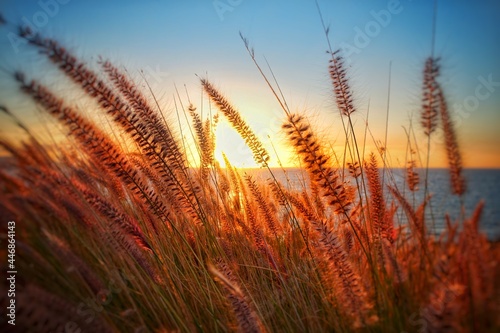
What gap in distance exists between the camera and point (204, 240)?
7.49 feet

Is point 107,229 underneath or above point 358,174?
underneath

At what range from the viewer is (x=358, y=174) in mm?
2031

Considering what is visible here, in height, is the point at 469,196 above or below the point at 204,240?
above

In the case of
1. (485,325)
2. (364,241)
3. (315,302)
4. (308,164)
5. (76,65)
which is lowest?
(315,302)

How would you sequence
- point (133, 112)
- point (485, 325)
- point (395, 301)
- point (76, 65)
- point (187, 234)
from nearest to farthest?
point (485, 325), point (395, 301), point (76, 65), point (133, 112), point (187, 234)

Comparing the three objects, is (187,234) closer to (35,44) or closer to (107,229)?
(107,229)

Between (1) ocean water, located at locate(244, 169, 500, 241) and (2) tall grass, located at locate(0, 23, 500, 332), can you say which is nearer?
(2) tall grass, located at locate(0, 23, 500, 332)

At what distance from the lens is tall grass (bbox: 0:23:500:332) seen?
3.11ft

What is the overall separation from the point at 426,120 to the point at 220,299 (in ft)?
5.48

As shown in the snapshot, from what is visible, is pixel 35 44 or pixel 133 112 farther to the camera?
pixel 133 112

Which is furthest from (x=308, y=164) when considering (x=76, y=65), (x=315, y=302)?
(x=76, y=65)

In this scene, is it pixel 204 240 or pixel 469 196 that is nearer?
pixel 469 196

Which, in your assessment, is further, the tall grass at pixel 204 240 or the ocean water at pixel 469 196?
the ocean water at pixel 469 196

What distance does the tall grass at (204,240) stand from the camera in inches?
37.3
